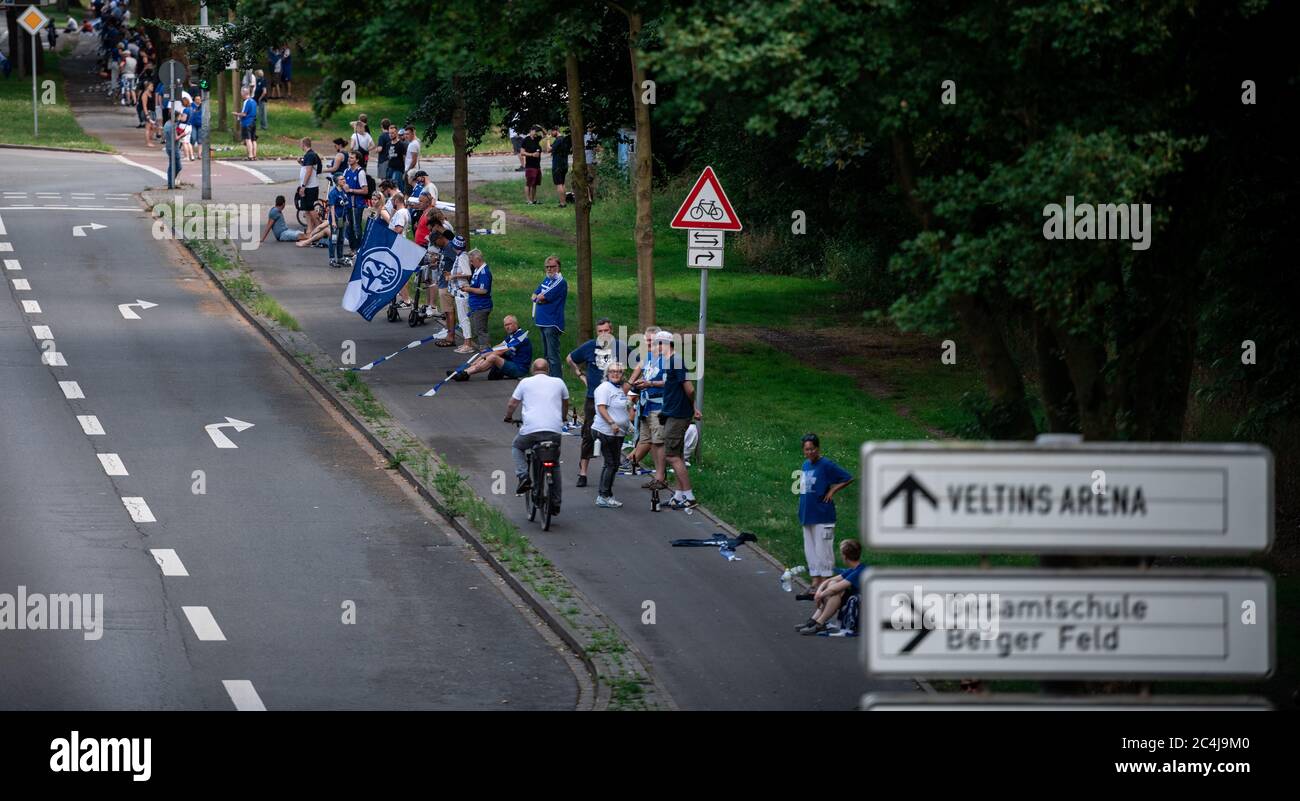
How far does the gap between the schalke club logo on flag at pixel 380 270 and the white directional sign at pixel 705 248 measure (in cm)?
737

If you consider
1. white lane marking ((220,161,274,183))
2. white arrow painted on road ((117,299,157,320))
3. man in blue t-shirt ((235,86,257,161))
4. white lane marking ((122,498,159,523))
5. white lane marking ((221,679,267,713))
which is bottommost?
white lane marking ((221,679,267,713))

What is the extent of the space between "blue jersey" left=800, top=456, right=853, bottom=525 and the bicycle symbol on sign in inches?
190

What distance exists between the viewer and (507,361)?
2739 centimetres

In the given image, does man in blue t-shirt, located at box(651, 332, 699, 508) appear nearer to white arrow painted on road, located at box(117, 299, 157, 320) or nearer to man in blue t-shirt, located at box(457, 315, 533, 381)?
man in blue t-shirt, located at box(457, 315, 533, 381)

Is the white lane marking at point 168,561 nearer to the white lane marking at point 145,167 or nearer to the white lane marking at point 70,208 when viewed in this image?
the white lane marking at point 70,208

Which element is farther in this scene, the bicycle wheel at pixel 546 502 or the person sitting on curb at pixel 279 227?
the person sitting on curb at pixel 279 227

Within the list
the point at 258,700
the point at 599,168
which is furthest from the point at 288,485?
the point at 599,168

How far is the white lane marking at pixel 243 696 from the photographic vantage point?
47.0 feet

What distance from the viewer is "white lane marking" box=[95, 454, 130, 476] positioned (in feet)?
72.3

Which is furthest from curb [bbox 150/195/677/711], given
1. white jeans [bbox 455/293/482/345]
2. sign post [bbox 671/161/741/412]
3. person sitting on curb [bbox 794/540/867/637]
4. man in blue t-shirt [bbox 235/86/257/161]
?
man in blue t-shirt [bbox 235/86/257/161]

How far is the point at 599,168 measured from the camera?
164 ft

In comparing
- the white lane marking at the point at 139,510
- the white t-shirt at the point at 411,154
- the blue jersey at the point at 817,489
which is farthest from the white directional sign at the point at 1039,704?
the white t-shirt at the point at 411,154

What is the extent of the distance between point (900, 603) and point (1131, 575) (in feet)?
3.24

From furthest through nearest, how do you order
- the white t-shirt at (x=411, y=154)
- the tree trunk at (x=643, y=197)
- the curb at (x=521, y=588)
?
the white t-shirt at (x=411, y=154), the tree trunk at (x=643, y=197), the curb at (x=521, y=588)
